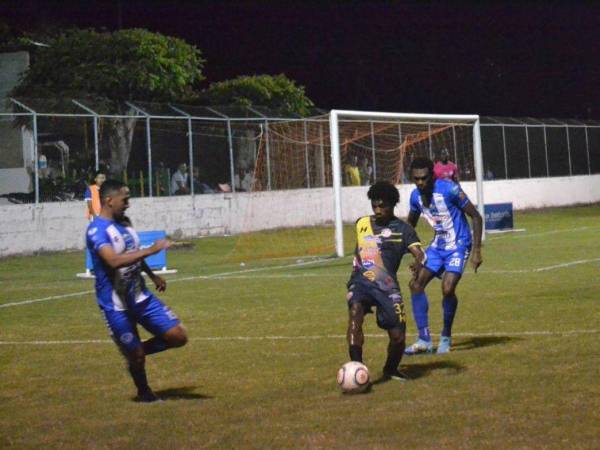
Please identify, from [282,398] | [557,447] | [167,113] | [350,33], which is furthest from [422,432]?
[350,33]

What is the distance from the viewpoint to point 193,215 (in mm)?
34812

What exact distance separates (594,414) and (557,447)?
3.36 feet

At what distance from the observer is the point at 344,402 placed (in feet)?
31.1

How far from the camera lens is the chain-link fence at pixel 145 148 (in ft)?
99.0

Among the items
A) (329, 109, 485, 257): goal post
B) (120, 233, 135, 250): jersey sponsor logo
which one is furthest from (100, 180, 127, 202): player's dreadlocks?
(329, 109, 485, 257): goal post

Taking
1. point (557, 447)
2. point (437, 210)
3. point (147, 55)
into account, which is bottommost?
point (557, 447)

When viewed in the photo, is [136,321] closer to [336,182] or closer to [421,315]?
[421,315]

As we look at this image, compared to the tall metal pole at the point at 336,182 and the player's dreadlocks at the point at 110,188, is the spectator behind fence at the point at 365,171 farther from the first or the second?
the player's dreadlocks at the point at 110,188

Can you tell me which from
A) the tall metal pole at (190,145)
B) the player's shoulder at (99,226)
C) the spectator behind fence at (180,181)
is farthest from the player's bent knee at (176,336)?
the tall metal pole at (190,145)

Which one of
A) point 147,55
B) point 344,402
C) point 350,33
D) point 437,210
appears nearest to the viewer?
point 344,402

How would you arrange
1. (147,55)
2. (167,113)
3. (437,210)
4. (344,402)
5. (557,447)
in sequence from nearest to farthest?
1. (557,447)
2. (344,402)
3. (437,210)
4. (167,113)
5. (147,55)

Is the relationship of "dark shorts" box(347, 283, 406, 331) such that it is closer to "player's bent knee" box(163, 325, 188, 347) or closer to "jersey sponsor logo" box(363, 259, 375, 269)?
"jersey sponsor logo" box(363, 259, 375, 269)

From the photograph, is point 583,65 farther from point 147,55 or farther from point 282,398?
point 282,398

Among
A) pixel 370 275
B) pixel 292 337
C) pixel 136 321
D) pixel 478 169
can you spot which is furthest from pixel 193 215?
pixel 136 321
